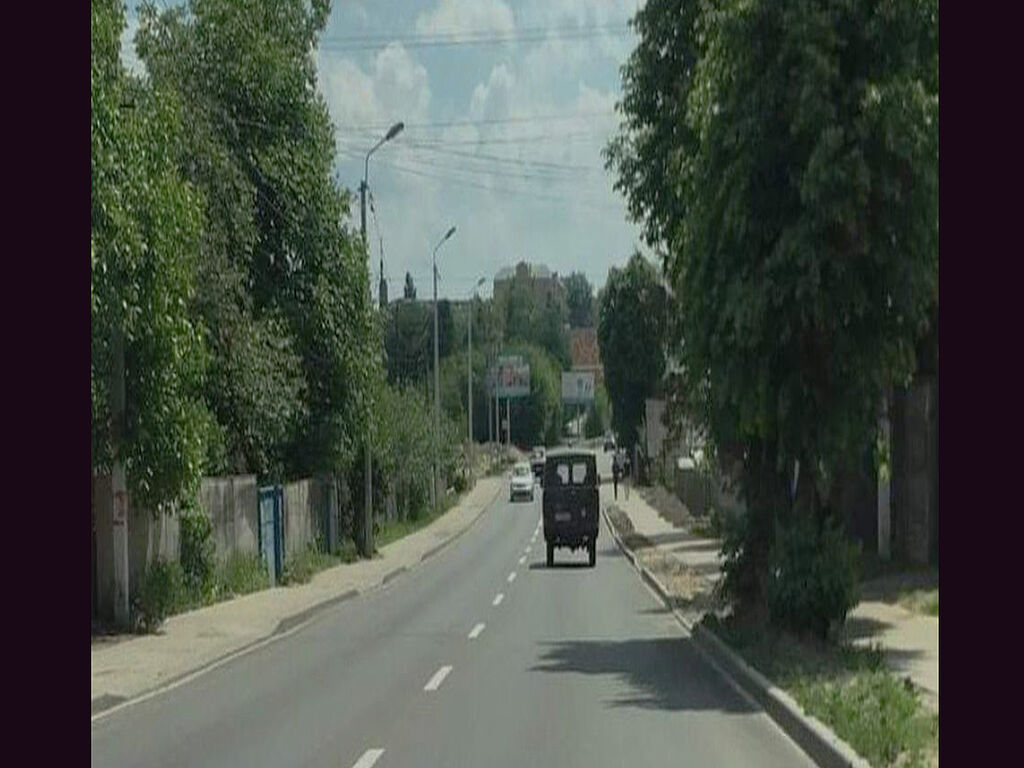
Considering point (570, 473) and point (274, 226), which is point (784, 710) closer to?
point (570, 473)

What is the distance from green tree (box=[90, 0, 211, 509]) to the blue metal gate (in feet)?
33.4

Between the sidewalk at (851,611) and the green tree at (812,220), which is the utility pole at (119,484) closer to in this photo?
the green tree at (812,220)

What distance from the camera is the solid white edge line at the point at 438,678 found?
634 inches

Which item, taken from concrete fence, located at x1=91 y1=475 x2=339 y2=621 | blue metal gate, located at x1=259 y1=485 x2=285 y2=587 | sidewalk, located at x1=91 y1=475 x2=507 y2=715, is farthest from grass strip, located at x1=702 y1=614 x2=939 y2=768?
blue metal gate, located at x1=259 y1=485 x2=285 y2=587

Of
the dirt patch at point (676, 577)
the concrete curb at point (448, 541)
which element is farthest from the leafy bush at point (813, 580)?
the concrete curb at point (448, 541)

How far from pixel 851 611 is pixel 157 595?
10.8 m

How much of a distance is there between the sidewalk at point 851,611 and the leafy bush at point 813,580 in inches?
33.2

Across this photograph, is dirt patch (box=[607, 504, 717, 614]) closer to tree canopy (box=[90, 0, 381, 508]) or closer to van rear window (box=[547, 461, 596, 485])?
van rear window (box=[547, 461, 596, 485])

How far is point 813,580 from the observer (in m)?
16.9

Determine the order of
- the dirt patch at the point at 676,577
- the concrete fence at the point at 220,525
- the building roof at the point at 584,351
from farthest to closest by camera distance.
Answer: the building roof at the point at 584,351
the dirt patch at the point at 676,577
the concrete fence at the point at 220,525

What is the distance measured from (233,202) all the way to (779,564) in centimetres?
2126

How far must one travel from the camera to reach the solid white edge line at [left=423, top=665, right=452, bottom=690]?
16.1 metres
